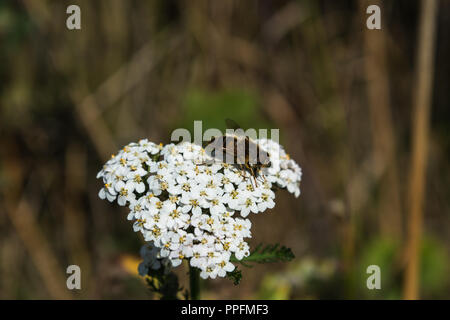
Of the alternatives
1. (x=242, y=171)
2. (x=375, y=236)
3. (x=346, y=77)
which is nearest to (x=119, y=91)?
(x=346, y=77)

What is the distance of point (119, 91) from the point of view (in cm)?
430

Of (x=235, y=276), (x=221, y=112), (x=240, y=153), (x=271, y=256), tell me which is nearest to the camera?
(x=235, y=276)

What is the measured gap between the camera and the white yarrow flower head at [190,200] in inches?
65.3

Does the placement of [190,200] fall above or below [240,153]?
below

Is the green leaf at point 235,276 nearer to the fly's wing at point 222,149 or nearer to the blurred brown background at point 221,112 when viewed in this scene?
the fly's wing at point 222,149

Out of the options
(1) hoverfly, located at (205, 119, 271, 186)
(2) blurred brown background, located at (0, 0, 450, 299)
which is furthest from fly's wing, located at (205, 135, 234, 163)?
(2) blurred brown background, located at (0, 0, 450, 299)

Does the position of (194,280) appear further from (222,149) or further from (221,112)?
(221,112)

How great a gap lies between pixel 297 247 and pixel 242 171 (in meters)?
2.92

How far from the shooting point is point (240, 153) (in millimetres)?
1939

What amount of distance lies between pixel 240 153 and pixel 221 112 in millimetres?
2174

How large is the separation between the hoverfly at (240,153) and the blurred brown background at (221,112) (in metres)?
1.87

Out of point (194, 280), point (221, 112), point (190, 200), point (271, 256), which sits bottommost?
point (194, 280)

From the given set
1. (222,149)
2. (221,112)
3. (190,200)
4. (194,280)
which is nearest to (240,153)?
(222,149)

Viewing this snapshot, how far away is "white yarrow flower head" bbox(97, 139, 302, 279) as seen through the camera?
1.66 metres
